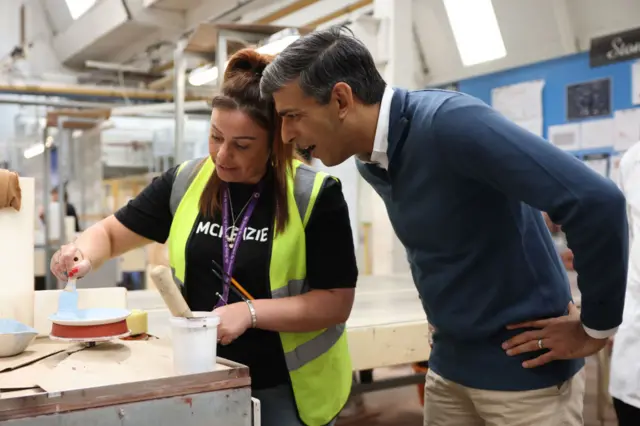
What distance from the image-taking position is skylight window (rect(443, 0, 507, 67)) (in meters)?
4.86

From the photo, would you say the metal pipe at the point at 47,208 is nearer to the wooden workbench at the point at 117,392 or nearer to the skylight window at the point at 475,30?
the skylight window at the point at 475,30

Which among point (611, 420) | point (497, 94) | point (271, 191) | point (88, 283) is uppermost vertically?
point (497, 94)

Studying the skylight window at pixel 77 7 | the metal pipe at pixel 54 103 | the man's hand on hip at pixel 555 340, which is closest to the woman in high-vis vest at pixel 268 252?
the man's hand on hip at pixel 555 340

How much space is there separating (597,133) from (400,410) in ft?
7.37

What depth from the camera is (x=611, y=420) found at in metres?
3.18

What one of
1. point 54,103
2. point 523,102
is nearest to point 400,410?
point 523,102

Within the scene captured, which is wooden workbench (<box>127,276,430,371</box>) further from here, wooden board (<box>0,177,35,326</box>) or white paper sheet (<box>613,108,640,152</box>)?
white paper sheet (<box>613,108,640,152</box>)

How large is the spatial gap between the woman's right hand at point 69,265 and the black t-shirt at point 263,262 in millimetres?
196

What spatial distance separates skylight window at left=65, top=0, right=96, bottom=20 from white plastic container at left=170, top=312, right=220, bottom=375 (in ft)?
22.4

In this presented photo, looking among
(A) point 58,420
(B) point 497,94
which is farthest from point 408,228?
(B) point 497,94

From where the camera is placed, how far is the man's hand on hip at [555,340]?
107 centimetres

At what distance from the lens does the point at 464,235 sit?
1.07 m

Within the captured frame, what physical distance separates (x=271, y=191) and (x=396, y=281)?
2562mm

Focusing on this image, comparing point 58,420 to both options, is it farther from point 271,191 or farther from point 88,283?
point 88,283
